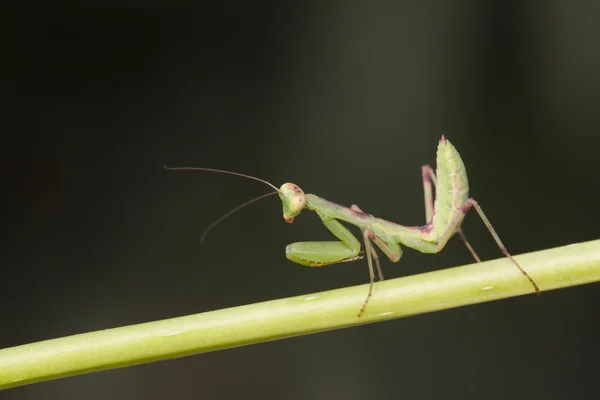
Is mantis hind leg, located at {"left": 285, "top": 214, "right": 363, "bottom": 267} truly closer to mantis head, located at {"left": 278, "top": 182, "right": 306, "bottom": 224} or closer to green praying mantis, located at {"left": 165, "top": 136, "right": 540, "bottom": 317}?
green praying mantis, located at {"left": 165, "top": 136, "right": 540, "bottom": 317}

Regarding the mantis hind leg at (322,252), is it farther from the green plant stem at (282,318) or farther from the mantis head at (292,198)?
the green plant stem at (282,318)

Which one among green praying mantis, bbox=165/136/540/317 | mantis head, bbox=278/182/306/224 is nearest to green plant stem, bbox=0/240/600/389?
green praying mantis, bbox=165/136/540/317

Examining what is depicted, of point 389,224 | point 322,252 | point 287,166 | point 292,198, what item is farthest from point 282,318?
point 287,166

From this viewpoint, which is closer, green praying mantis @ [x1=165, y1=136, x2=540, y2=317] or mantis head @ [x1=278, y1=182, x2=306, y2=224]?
green praying mantis @ [x1=165, y1=136, x2=540, y2=317]

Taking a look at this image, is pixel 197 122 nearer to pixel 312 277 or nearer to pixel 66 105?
pixel 66 105

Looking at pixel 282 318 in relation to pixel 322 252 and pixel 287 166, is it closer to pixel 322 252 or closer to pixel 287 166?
pixel 322 252

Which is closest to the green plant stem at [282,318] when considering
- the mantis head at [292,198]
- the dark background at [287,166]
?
the mantis head at [292,198]

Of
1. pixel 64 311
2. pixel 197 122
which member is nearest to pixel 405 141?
pixel 197 122
